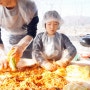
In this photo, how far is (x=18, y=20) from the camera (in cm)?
206

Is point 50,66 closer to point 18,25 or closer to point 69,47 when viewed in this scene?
point 69,47

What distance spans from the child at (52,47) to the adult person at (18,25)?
75 mm

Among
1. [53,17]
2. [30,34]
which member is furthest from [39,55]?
[53,17]

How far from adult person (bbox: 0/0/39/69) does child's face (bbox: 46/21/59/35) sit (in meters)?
0.09

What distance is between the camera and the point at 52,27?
2016mm

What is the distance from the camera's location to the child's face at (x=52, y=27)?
2.01 meters

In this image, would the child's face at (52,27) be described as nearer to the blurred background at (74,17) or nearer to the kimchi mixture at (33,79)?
the blurred background at (74,17)

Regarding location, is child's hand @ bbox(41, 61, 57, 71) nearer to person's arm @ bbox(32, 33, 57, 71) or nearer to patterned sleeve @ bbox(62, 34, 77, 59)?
person's arm @ bbox(32, 33, 57, 71)

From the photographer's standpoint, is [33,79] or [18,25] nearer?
[33,79]

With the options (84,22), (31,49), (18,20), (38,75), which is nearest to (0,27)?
(18,20)

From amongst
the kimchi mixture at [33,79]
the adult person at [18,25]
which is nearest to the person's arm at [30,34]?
the adult person at [18,25]

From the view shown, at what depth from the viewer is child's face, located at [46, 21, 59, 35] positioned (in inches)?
79.1

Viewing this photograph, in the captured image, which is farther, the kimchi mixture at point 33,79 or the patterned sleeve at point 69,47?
the patterned sleeve at point 69,47

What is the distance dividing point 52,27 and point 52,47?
0.14 meters
